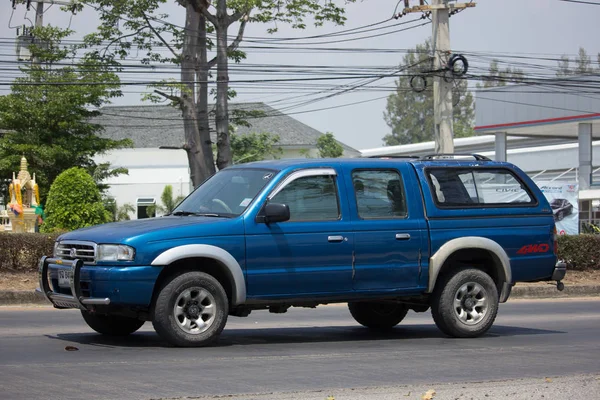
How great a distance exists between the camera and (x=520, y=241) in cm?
1076

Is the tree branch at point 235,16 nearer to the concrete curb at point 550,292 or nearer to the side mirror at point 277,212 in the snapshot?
the concrete curb at point 550,292

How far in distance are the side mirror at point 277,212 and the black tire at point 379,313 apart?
2.54m

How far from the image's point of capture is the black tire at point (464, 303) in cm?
1037

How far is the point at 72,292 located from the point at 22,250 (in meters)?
8.45

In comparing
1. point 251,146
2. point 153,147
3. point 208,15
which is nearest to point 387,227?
point 208,15

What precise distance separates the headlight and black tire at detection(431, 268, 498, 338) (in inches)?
138

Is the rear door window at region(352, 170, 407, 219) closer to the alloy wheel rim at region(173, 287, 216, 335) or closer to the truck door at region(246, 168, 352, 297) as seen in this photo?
the truck door at region(246, 168, 352, 297)

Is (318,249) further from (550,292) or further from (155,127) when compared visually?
(155,127)

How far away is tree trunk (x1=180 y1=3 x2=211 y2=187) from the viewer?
33469mm

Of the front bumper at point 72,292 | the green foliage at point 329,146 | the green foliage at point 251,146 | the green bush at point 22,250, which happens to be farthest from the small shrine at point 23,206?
the green foliage at point 329,146

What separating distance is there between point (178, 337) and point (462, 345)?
2.98 meters

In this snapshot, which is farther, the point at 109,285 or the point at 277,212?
the point at 277,212

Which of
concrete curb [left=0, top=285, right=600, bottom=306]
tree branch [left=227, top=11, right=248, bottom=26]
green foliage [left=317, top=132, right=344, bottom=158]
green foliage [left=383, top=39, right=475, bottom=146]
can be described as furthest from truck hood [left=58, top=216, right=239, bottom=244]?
green foliage [left=383, top=39, right=475, bottom=146]

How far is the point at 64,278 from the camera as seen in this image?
921cm
